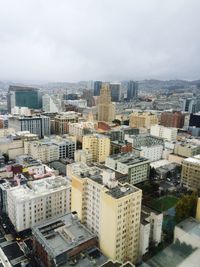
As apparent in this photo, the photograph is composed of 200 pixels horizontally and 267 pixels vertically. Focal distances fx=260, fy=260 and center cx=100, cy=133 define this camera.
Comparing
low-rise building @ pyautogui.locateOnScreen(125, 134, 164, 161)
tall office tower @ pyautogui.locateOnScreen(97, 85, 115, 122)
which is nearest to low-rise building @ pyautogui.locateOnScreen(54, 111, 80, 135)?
tall office tower @ pyautogui.locateOnScreen(97, 85, 115, 122)

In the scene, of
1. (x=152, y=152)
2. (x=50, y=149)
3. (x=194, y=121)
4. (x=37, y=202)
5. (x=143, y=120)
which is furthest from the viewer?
(x=194, y=121)

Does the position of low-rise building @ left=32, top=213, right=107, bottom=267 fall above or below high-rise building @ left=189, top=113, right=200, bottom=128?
below

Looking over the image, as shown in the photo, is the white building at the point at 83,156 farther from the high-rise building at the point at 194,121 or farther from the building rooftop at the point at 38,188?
the high-rise building at the point at 194,121

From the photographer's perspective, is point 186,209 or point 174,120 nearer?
point 186,209

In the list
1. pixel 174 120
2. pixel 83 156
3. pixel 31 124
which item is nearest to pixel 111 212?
pixel 83 156

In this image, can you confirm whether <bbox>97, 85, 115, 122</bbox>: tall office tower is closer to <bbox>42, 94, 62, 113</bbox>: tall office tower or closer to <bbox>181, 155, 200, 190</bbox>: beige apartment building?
<bbox>42, 94, 62, 113</bbox>: tall office tower

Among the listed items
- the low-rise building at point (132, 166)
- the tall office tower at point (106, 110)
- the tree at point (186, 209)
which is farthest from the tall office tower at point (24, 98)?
the tree at point (186, 209)

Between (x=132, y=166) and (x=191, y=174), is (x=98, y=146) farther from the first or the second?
(x=191, y=174)
